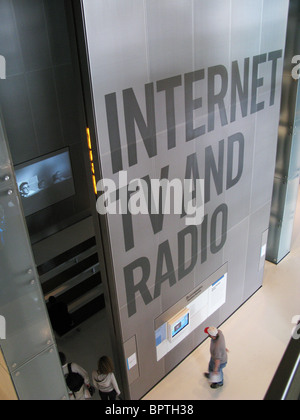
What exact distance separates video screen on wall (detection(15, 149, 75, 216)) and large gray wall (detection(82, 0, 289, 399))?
14.0 ft

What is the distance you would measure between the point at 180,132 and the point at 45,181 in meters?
4.83

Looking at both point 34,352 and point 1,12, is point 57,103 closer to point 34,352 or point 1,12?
point 1,12

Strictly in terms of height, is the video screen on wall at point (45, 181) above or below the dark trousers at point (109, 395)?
above

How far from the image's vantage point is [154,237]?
18.3ft

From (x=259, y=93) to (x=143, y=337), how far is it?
4.15m

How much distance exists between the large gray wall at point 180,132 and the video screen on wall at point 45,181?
428 centimetres

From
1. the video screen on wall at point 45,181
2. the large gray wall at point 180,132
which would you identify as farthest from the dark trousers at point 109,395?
the video screen on wall at point 45,181

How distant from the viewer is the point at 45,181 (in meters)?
9.24

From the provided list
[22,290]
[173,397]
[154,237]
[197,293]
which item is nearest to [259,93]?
[154,237]

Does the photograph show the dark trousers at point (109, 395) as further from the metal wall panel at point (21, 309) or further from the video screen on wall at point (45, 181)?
the video screen on wall at point (45, 181)

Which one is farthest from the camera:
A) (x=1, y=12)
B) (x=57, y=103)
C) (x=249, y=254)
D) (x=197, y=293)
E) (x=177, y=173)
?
(x=57, y=103)

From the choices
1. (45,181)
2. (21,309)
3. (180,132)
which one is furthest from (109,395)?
(45,181)

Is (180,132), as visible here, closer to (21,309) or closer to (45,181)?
(21,309)

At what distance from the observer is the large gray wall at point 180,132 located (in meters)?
4.32
